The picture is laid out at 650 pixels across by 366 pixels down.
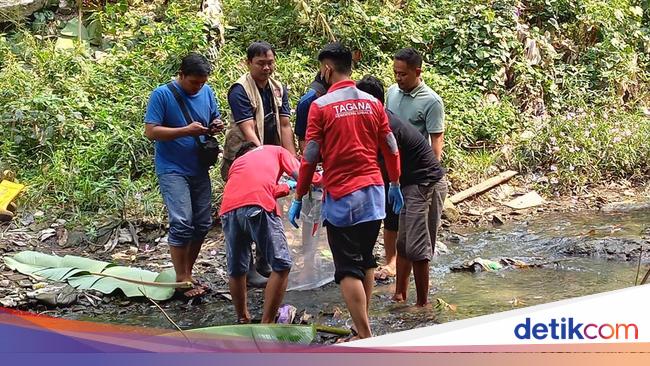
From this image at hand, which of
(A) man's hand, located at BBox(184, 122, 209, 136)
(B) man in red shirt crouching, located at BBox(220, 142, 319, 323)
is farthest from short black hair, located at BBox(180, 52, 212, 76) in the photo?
(B) man in red shirt crouching, located at BBox(220, 142, 319, 323)

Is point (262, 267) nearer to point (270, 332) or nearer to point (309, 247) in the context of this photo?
point (309, 247)

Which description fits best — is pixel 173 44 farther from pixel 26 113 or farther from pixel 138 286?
pixel 138 286

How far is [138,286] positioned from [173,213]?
2.34ft

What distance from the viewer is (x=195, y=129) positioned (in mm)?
4969

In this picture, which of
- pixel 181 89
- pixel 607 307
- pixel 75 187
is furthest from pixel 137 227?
pixel 607 307

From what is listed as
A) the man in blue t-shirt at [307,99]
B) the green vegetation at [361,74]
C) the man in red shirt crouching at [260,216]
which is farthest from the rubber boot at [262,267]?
the green vegetation at [361,74]

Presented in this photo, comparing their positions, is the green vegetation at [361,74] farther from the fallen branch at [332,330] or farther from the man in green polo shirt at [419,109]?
the fallen branch at [332,330]

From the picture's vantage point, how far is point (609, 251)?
20.9 feet

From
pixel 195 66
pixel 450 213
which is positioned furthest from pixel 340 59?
pixel 450 213

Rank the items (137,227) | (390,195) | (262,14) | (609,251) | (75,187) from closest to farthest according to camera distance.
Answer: (390,195)
(609,251)
(137,227)
(75,187)
(262,14)

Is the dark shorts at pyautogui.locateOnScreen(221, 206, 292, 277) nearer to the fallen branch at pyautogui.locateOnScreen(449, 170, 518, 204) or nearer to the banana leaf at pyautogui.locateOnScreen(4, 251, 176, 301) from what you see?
the banana leaf at pyautogui.locateOnScreen(4, 251, 176, 301)

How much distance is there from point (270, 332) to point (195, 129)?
1.55 m

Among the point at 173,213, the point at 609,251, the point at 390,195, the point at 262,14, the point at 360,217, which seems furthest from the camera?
the point at 262,14

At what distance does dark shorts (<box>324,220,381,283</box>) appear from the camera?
4.11 metres
